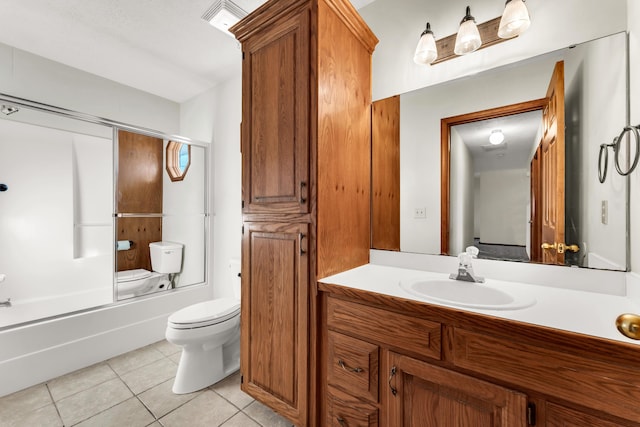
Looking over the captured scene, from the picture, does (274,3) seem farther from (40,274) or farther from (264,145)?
(40,274)

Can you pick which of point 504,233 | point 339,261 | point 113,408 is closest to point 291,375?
point 339,261

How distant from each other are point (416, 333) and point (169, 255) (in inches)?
104

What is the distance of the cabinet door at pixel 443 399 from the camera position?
2.56 feet

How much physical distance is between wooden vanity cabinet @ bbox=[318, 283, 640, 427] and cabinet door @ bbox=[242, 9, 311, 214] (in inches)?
21.2

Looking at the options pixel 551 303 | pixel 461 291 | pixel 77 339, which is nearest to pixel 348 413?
pixel 461 291

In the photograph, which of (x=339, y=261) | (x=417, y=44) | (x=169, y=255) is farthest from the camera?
(x=169, y=255)

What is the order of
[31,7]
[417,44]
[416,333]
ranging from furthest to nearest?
1. [31,7]
2. [417,44]
3. [416,333]

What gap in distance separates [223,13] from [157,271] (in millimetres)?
2440

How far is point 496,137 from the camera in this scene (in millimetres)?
1330

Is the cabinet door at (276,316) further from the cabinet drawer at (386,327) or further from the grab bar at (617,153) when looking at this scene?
the grab bar at (617,153)

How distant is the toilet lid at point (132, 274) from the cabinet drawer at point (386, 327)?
2.35m

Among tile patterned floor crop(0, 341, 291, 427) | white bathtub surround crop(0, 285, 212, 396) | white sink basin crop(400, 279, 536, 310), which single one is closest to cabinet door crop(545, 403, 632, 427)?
white sink basin crop(400, 279, 536, 310)

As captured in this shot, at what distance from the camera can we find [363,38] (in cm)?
153

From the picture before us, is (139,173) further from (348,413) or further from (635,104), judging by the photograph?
(635,104)
